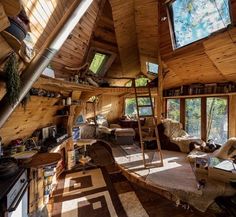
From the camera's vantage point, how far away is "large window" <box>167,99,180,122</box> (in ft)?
19.9

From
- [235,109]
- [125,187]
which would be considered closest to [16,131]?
[125,187]

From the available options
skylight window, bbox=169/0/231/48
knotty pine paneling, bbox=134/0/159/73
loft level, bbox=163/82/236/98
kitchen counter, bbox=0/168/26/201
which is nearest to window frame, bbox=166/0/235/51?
skylight window, bbox=169/0/231/48

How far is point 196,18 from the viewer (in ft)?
11.5

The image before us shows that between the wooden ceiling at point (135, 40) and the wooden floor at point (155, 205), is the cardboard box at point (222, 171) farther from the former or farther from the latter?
the wooden ceiling at point (135, 40)

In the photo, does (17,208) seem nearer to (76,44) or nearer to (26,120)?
(26,120)

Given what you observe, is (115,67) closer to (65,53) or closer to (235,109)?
(65,53)

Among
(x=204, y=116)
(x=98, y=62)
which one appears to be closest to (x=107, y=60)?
(x=98, y=62)

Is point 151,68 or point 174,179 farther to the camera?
point 151,68

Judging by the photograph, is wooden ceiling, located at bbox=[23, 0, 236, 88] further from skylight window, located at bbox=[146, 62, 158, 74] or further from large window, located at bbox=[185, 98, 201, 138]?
large window, located at bbox=[185, 98, 201, 138]

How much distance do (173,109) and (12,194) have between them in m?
5.67

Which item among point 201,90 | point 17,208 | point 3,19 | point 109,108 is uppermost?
point 3,19

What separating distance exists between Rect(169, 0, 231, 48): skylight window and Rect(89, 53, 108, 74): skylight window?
2.30m

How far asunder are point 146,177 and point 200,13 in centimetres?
346

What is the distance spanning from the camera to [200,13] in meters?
3.38
